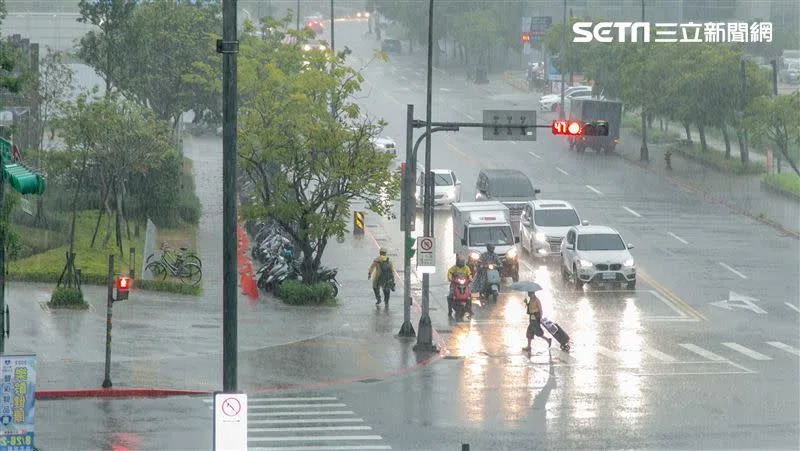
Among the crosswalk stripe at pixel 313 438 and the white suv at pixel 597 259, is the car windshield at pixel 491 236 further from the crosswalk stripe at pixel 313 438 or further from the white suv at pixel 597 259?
the crosswalk stripe at pixel 313 438

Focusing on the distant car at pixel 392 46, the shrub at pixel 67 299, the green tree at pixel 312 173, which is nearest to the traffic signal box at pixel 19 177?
the shrub at pixel 67 299

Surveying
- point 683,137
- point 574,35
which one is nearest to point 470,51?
point 574,35

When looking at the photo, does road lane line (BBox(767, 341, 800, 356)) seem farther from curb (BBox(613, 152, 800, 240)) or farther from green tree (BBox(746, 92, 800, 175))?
green tree (BBox(746, 92, 800, 175))

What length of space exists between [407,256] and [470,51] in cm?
8867

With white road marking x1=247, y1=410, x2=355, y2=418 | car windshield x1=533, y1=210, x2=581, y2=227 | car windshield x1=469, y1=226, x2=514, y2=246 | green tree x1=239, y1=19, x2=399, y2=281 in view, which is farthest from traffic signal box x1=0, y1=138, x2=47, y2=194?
car windshield x1=533, y1=210, x2=581, y2=227

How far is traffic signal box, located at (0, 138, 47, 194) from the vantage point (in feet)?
80.2

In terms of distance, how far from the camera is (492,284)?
4388 centimetres

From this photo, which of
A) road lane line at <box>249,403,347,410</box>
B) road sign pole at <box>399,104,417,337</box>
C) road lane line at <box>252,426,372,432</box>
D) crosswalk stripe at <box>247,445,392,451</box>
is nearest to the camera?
crosswalk stripe at <box>247,445,392,451</box>

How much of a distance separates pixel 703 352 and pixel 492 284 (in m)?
8.46

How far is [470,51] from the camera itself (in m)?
126

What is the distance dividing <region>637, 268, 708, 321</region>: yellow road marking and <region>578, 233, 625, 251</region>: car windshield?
4.93 ft

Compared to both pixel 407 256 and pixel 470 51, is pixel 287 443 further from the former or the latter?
pixel 470 51

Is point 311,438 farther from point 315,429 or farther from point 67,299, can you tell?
point 67,299

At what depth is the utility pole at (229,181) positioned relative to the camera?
16750mm
